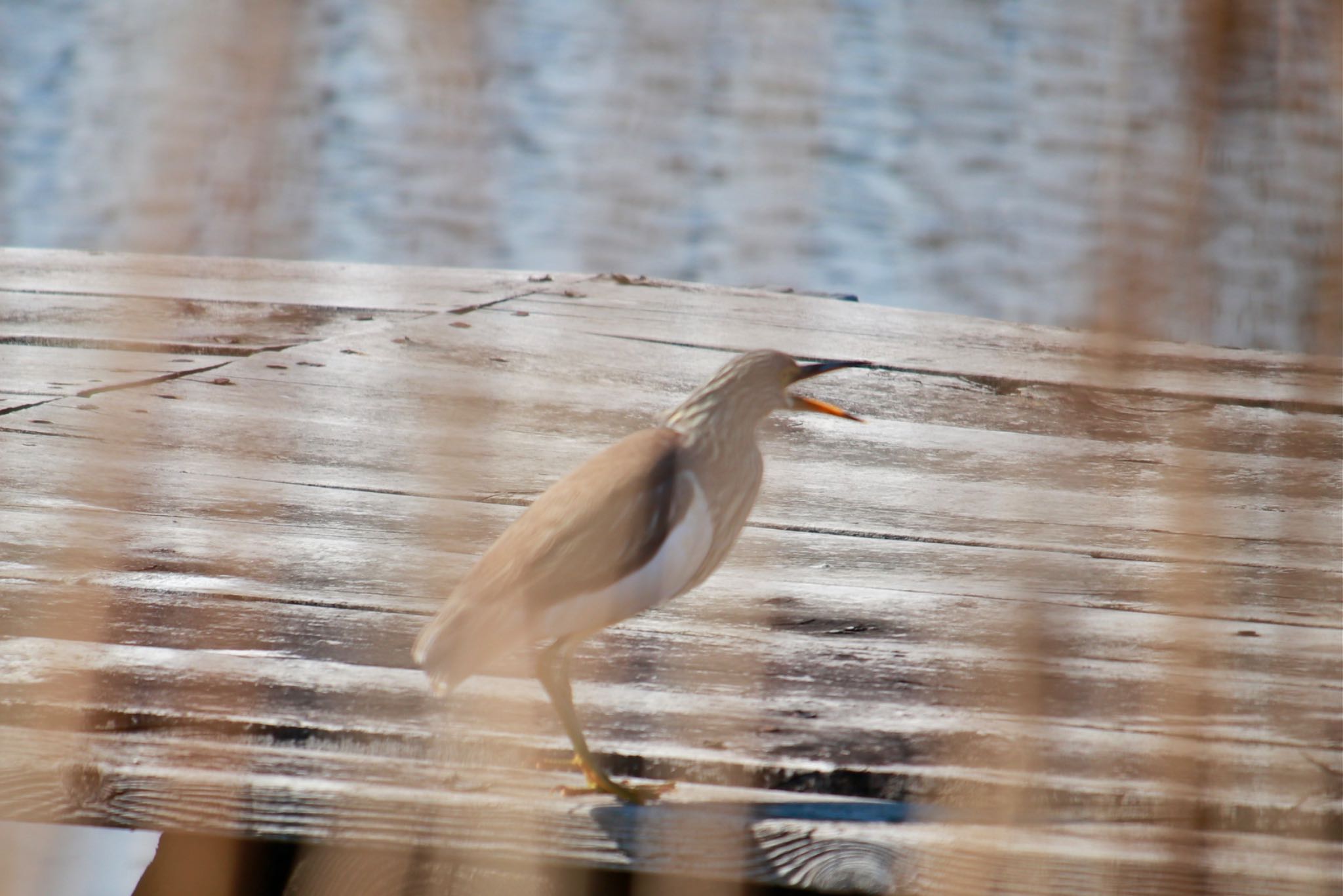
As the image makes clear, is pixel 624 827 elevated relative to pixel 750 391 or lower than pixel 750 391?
lower

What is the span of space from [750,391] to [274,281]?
11.3ft

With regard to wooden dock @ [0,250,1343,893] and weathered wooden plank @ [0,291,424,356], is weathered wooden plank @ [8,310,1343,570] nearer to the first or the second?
wooden dock @ [0,250,1343,893]

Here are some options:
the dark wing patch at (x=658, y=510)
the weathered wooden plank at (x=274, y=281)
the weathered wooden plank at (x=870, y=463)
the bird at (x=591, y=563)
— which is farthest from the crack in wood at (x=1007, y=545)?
the weathered wooden plank at (x=274, y=281)

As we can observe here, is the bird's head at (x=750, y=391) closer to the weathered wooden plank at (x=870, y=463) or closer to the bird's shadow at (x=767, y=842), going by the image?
the weathered wooden plank at (x=870, y=463)

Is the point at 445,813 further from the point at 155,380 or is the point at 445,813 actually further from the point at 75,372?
the point at 75,372

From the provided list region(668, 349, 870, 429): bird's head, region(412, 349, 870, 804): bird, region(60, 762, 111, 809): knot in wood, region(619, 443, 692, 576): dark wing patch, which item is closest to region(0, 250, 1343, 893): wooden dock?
region(60, 762, 111, 809): knot in wood

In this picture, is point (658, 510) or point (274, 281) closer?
point (658, 510)

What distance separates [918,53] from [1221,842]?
1.02 m

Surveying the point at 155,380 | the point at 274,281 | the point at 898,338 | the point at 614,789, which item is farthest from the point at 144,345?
the point at 614,789

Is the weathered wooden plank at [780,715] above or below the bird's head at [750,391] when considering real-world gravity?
below

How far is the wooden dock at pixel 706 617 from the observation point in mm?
1760

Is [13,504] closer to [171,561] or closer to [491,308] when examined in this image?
[171,561]

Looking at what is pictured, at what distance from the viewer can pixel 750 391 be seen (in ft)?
7.57

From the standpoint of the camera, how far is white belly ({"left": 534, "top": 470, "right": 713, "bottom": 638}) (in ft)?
6.38
